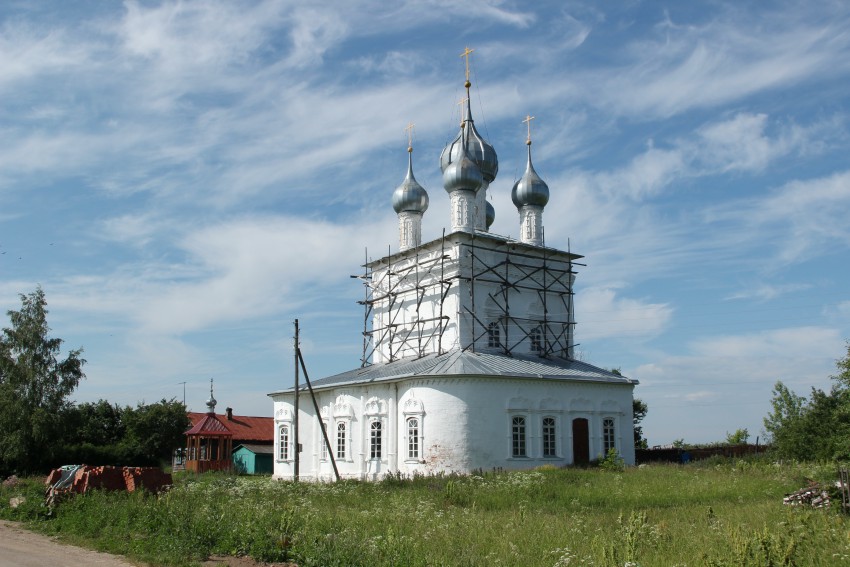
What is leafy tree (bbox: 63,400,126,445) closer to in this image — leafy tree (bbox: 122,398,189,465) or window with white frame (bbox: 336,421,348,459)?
leafy tree (bbox: 122,398,189,465)

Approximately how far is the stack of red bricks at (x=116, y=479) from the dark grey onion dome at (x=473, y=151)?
1742 cm

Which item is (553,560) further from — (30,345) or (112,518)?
(30,345)

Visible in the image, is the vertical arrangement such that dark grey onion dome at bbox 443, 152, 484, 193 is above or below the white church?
above

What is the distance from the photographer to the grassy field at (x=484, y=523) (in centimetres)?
929

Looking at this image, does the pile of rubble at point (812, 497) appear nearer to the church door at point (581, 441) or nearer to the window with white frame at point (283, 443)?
the church door at point (581, 441)

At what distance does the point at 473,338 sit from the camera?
26.9m

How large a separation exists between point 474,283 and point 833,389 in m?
11.7

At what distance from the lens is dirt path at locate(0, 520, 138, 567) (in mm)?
10930

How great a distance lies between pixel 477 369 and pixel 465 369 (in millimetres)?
368

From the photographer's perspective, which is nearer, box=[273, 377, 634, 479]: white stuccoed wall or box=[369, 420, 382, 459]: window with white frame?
box=[273, 377, 634, 479]: white stuccoed wall

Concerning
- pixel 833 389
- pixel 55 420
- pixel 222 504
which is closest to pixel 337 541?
pixel 222 504

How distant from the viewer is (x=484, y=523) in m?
12.2

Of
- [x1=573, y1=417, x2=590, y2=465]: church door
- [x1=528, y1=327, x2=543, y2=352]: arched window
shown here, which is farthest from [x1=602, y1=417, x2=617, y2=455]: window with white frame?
[x1=528, y1=327, x2=543, y2=352]: arched window

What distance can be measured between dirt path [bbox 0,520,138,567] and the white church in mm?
11783
